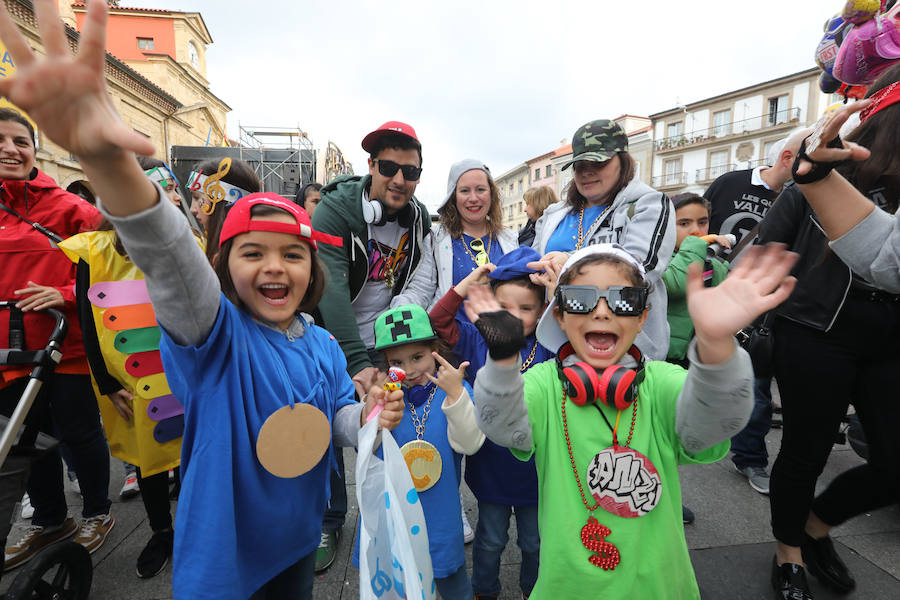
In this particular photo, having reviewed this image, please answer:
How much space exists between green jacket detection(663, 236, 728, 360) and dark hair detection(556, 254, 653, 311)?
54.2 inches

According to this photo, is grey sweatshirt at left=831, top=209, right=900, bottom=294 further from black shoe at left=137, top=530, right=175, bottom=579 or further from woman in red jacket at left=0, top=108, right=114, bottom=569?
woman in red jacket at left=0, top=108, right=114, bottom=569

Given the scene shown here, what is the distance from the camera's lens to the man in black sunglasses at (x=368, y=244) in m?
2.10

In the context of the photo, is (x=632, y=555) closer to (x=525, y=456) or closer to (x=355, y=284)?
(x=525, y=456)

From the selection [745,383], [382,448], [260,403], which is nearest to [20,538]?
[260,403]

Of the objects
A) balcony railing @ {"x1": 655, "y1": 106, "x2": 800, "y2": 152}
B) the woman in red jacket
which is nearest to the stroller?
the woman in red jacket

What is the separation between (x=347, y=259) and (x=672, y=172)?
3277cm

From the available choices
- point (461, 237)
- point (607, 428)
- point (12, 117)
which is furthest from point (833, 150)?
point (12, 117)

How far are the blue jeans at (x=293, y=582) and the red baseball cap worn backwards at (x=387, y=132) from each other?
1919mm

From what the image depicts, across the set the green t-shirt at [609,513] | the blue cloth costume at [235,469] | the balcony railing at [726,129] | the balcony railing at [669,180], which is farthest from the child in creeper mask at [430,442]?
the balcony railing at [669,180]

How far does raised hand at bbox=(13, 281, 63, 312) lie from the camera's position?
203 cm

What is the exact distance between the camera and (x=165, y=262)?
0.94 metres

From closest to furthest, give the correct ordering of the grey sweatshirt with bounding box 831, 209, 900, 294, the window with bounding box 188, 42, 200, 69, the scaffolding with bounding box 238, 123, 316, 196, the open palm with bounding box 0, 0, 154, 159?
the open palm with bounding box 0, 0, 154, 159 → the grey sweatshirt with bounding box 831, 209, 900, 294 → the scaffolding with bounding box 238, 123, 316, 196 → the window with bounding box 188, 42, 200, 69

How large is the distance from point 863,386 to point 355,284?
2.33 meters

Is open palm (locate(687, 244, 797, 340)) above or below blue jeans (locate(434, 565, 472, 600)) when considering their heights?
above
